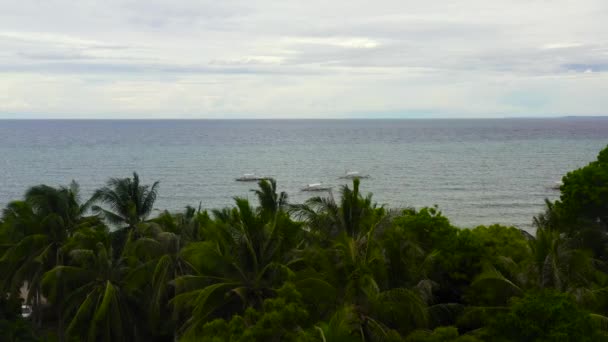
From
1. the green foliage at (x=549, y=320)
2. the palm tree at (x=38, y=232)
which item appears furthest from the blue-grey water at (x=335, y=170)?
the green foliage at (x=549, y=320)

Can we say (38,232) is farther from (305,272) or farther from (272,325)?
(272,325)

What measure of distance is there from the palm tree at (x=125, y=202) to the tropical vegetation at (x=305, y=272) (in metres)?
0.07

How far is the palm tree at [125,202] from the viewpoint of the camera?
27.1 meters

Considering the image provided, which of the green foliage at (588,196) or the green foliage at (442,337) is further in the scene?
the green foliage at (588,196)

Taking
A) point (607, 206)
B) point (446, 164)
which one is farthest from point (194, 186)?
point (607, 206)

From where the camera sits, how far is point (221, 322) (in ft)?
48.7

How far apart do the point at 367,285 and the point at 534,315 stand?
4.63 metres

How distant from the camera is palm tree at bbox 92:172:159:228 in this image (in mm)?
27094

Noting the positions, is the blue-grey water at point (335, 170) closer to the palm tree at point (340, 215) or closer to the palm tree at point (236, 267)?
the palm tree at point (340, 215)

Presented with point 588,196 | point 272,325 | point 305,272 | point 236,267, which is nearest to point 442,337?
point 305,272

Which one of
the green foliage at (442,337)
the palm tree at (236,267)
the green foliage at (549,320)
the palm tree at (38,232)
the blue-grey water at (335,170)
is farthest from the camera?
the blue-grey water at (335,170)

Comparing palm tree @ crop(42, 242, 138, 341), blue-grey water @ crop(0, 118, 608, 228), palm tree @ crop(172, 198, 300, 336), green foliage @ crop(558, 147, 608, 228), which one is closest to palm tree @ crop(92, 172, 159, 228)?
palm tree @ crop(42, 242, 138, 341)

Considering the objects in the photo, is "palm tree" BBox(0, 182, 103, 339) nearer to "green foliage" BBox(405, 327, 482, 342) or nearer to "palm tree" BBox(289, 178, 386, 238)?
"palm tree" BBox(289, 178, 386, 238)

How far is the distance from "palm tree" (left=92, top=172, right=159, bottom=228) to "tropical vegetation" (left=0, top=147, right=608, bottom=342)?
0.24 ft
